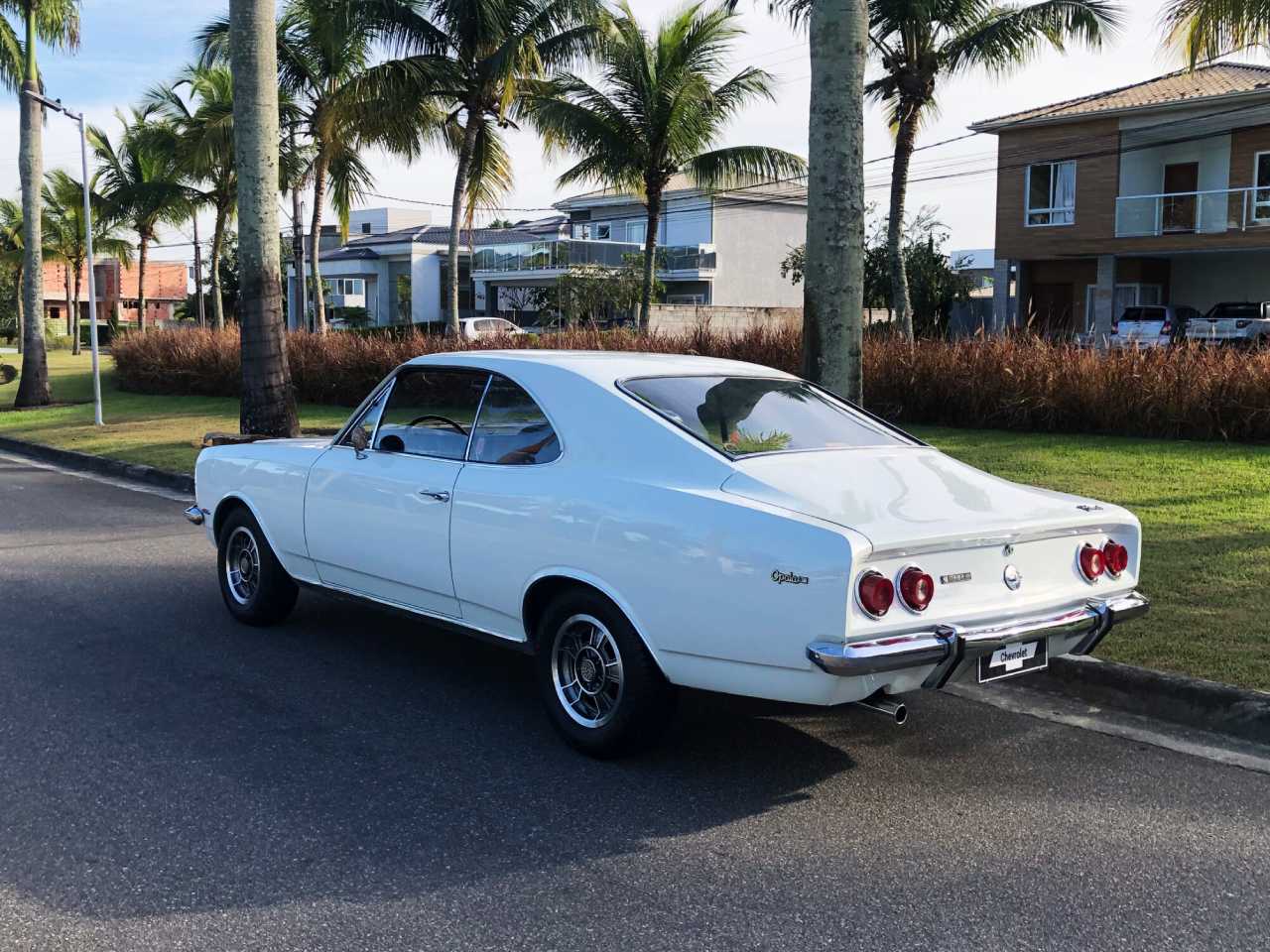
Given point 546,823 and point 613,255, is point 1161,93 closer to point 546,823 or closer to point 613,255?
point 613,255

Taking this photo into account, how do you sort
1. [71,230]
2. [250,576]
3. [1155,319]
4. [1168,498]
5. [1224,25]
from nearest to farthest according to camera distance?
[250,576], [1168,498], [1224,25], [1155,319], [71,230]

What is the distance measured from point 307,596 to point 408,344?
15.6m

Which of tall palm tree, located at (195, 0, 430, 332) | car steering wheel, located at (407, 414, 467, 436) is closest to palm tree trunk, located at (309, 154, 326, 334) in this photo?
tall palm tree, located at (195, 0, 430, 332)

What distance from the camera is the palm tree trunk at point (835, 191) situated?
868 centimetres

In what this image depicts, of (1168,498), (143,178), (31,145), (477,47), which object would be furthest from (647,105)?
(143,178)

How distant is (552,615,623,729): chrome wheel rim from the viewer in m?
4.92

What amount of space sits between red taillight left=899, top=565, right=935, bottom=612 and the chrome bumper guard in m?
0.10

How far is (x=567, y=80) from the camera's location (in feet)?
84.0

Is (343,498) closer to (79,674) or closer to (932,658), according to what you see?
(79,674)

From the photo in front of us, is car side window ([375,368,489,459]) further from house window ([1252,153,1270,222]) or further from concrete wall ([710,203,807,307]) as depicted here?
concrete wall ([710,203,807,307])

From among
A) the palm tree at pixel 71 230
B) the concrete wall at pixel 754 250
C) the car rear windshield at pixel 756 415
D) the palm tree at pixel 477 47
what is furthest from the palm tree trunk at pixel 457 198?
the palm tree at pixel 71 230

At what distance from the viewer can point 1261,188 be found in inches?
1197

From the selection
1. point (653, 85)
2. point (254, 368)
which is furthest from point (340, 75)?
point (254, 368)

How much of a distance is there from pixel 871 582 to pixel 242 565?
14.3ft
